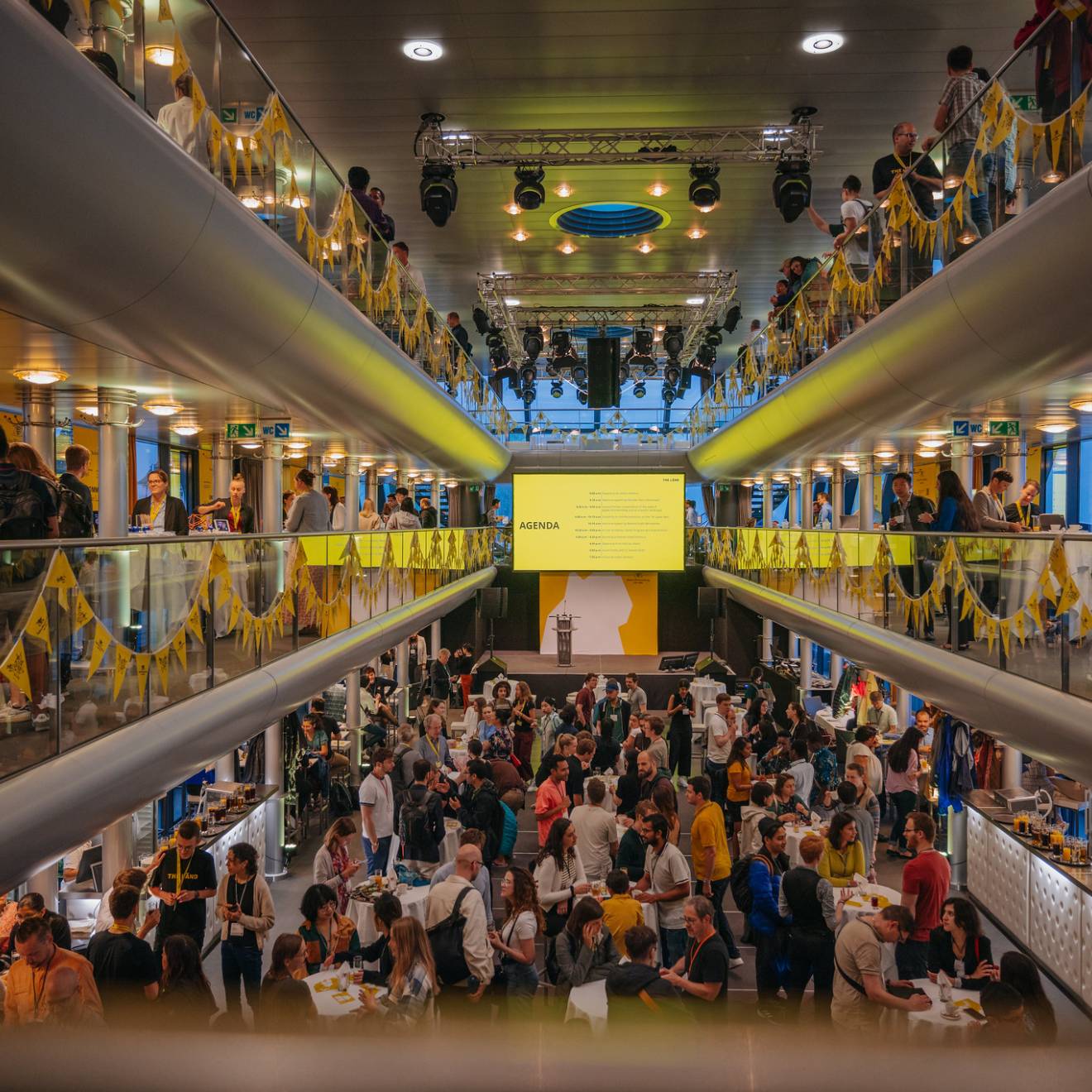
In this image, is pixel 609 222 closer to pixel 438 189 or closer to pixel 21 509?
pixel 438 189

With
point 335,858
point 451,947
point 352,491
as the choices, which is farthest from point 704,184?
point 451,947

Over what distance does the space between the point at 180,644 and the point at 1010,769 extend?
31.6 feet

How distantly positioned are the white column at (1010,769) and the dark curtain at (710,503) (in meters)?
19.8

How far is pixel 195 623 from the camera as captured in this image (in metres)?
6.33

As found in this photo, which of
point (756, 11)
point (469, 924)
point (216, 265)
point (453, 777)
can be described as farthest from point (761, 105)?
point (469, 924)

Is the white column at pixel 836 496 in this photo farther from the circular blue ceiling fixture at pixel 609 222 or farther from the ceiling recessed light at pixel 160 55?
the ceiling recessed light at pixel 160 55

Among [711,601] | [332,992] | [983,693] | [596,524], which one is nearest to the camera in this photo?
[332,992]

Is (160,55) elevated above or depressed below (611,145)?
below

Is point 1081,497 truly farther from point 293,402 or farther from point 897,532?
point 293,402

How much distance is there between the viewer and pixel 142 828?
11750mm

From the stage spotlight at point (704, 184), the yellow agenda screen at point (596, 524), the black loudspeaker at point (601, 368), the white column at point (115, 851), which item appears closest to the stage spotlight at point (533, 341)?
the black loudspeaker at point (601, 368)

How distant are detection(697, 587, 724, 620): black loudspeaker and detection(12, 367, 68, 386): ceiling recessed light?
19.5 metres

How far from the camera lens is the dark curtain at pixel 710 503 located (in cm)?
3102

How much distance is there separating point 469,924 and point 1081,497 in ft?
50.7
